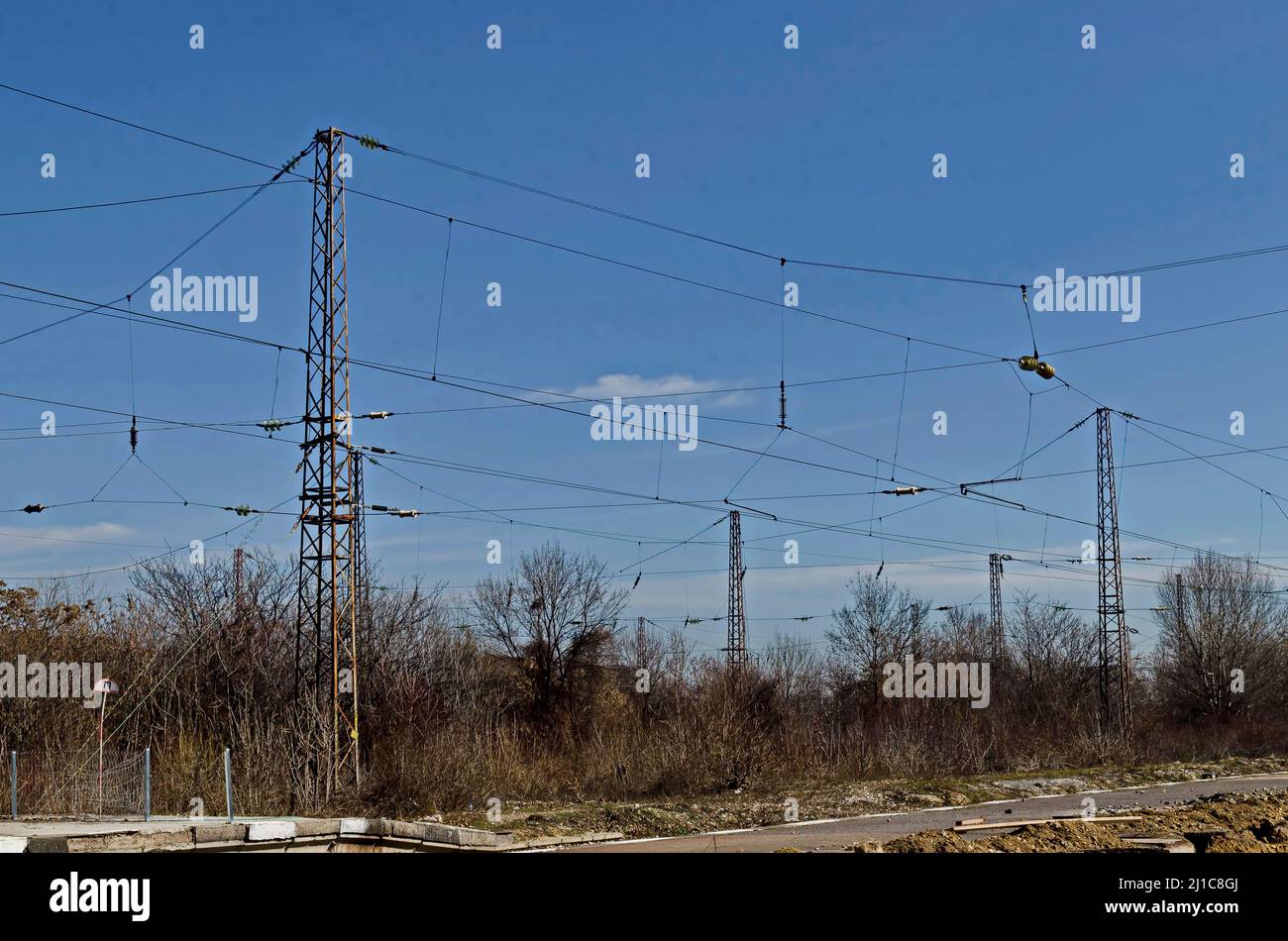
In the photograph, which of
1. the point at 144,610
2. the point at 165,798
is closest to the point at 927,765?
the point at 165,798

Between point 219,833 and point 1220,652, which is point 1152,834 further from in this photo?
point 1220,652

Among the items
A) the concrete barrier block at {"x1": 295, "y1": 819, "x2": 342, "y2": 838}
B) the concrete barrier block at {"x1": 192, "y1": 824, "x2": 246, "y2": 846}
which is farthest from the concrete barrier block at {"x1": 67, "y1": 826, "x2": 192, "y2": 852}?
the concrete barrier block at {"x1": 295, "y1": 819, "x2": 342, "y2": 838}

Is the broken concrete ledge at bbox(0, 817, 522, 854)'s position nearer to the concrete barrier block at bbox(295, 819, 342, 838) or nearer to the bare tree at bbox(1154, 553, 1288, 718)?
the concrete barrier block at bbox(295, 819, 342, 838)

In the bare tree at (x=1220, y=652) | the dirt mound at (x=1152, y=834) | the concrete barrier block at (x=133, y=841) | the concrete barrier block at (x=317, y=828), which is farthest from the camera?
the bare tree at (x=1220, y=652)

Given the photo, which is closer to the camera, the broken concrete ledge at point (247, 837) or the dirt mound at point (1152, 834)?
the broken concrete ledge at point (247, 837)

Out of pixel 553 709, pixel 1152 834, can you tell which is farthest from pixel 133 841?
pixel 553 709

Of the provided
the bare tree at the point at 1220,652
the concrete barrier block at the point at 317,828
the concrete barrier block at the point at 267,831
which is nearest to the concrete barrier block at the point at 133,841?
the concrete barrier block at the point at 267,831

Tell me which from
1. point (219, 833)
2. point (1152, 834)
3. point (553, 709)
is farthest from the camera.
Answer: point (553, 709)

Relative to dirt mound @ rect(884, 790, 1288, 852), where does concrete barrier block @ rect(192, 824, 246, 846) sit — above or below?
above

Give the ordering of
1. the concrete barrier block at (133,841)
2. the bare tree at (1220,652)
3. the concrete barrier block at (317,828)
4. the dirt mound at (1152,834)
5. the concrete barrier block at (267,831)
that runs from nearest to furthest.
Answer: the concrete barrier block at (133,841) < the dirt mound at (1152,834) < the concrete barrier block at (267,831) < the concrete barrier block at (317,828) < the bare tree at (1220,652)

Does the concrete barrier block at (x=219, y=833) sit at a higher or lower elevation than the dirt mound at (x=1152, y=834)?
higher

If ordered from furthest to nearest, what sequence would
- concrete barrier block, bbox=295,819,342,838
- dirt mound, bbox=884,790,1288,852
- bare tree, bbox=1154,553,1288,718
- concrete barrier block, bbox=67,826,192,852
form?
bare tree, bbox=1154,553,1288,718
concrete barrier block, bbox=295,819,342,838
dirt mound, bbox=884,790,1288,852
concrete barrier block, bbox=67,826,192,852

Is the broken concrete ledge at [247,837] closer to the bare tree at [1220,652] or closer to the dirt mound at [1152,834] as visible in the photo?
the dirt mound at [1152,834]
